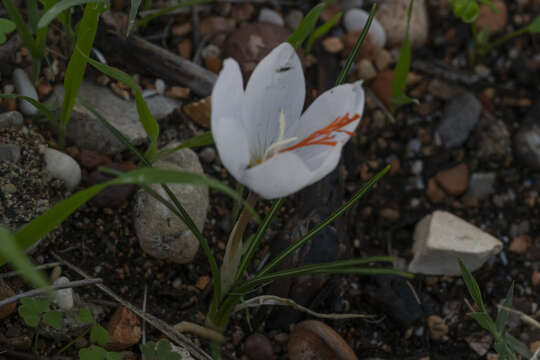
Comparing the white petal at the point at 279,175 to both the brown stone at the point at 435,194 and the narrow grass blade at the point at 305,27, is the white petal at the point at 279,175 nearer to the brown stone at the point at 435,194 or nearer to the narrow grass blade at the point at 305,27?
the narrow grass blade at the point at 305,27

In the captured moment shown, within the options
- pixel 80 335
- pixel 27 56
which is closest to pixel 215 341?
pixel 80 335

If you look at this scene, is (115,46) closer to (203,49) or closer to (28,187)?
(203,49)

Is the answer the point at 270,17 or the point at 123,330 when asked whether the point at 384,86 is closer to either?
the point at 270,17

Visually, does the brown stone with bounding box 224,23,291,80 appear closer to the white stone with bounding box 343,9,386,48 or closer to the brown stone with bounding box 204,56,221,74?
the brown stone with bounding box 204,56,221,74

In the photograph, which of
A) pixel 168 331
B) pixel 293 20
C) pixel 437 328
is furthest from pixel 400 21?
pixel 168 331

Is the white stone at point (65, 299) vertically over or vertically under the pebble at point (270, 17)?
under

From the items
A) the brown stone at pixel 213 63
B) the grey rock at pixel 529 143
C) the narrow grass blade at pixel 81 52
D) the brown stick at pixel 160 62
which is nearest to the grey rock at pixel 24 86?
the narrow grass blade at pixel 81 52

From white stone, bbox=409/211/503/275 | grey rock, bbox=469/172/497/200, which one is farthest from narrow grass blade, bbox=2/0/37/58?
grey rock, bbox=469/172/497/200
